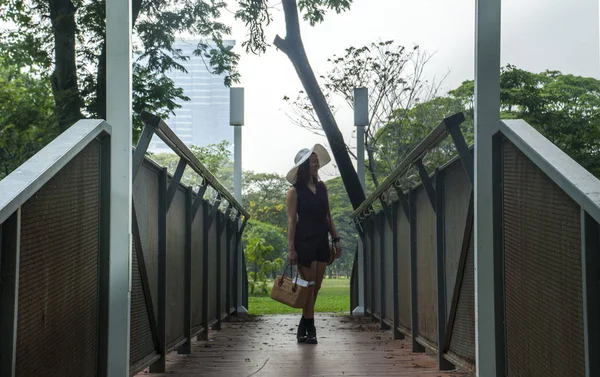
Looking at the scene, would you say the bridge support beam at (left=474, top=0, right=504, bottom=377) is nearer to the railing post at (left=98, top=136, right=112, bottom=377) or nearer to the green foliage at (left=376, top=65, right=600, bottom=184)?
the railing post at (left=98, top=136, right=112, bottom=377)

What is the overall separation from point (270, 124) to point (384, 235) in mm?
12084

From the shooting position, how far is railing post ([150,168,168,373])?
4.05 meters

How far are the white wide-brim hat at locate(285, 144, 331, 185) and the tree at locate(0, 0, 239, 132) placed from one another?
687 cm

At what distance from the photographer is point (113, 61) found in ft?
9.64

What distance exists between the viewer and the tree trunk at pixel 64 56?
13680 mm

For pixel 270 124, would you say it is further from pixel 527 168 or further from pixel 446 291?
pixel 527 168

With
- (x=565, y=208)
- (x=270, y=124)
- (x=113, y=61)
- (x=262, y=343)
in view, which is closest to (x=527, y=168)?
(x=565, y=208)

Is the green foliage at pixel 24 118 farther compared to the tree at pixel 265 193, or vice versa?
the tree at pixel 265 193

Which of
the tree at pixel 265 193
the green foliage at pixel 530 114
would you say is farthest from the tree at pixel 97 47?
the tree at pixel 265 193

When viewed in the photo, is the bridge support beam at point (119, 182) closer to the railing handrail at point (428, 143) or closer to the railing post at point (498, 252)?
the railing post at point (498, 252)

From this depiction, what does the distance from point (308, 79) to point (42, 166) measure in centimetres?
1046

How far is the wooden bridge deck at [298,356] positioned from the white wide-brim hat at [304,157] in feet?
3.98

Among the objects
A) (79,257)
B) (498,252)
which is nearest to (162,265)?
(79,257)

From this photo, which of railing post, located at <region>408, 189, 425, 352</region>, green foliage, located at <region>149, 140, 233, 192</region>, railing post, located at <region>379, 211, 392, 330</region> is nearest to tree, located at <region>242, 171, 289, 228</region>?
green foliage, located at <region>149, 140, 233, 192</region>
